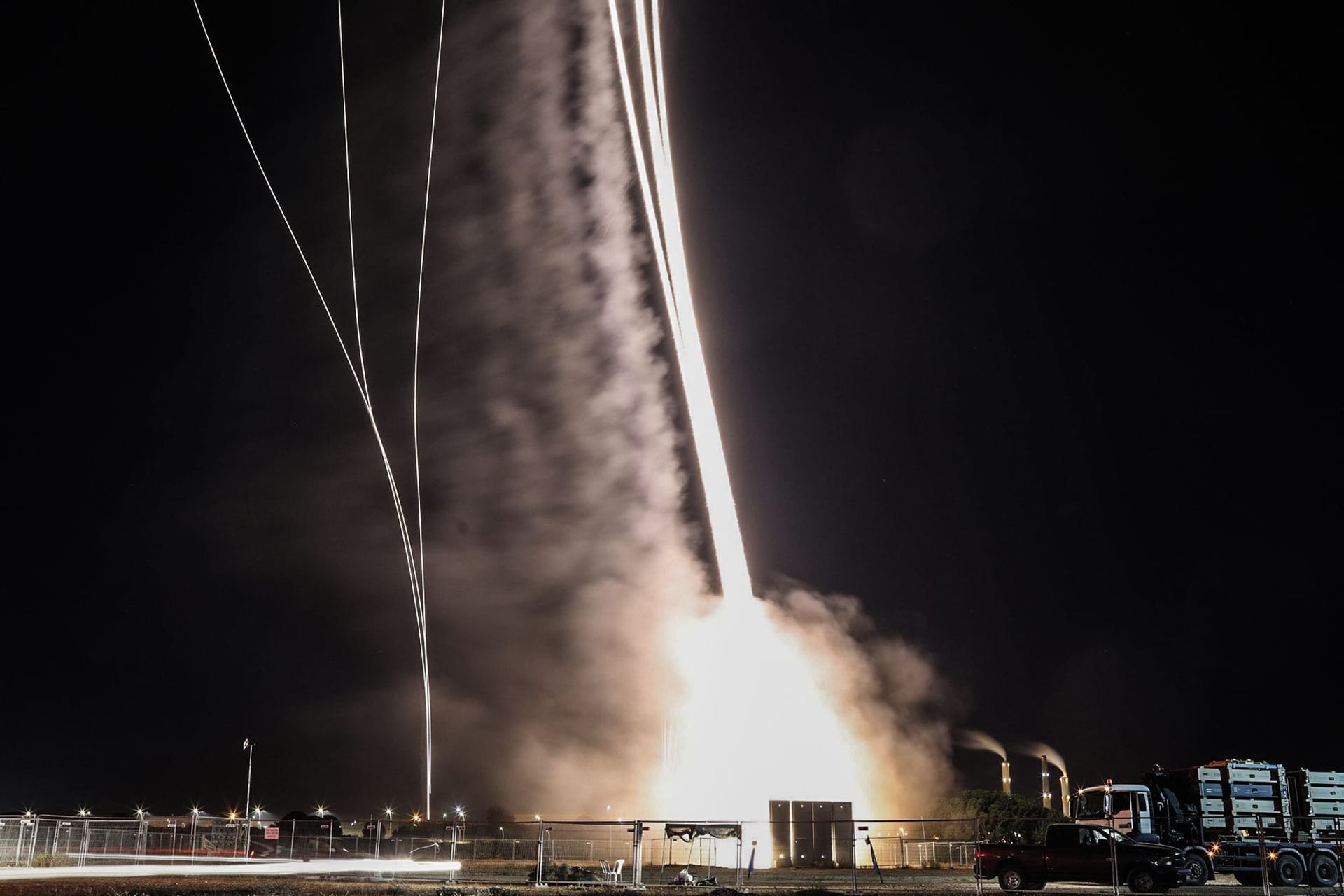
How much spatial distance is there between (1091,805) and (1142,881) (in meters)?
6.99

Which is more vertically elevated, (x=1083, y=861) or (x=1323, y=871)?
(x=1083, y=861)

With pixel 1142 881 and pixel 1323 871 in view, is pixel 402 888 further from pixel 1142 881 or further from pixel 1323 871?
pixel 1323 871

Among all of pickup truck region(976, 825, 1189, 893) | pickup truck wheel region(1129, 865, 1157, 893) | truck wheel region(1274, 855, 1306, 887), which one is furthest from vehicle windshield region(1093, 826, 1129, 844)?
truck wheel region(1274, 855, 1306, 887)

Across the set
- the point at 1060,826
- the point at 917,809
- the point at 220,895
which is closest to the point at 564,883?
the point at 220,895

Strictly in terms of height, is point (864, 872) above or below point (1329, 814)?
below

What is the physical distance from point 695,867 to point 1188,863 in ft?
58.5

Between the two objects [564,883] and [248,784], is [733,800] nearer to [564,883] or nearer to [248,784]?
[248,784]

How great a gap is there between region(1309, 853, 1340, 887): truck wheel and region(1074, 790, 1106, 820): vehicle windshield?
5.92 meters

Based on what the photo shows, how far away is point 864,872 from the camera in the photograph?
45938 mm

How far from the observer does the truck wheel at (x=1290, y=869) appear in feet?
112

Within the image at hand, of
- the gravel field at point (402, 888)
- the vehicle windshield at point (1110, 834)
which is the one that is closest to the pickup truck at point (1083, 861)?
the vehicle windshield at point (1110, 834)

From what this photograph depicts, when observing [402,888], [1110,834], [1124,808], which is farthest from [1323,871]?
[402,888]

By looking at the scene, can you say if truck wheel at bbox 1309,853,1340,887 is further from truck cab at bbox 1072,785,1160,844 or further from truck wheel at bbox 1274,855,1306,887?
truck cab at bbox 1072,785,1160,844

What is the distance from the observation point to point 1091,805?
36.8m
